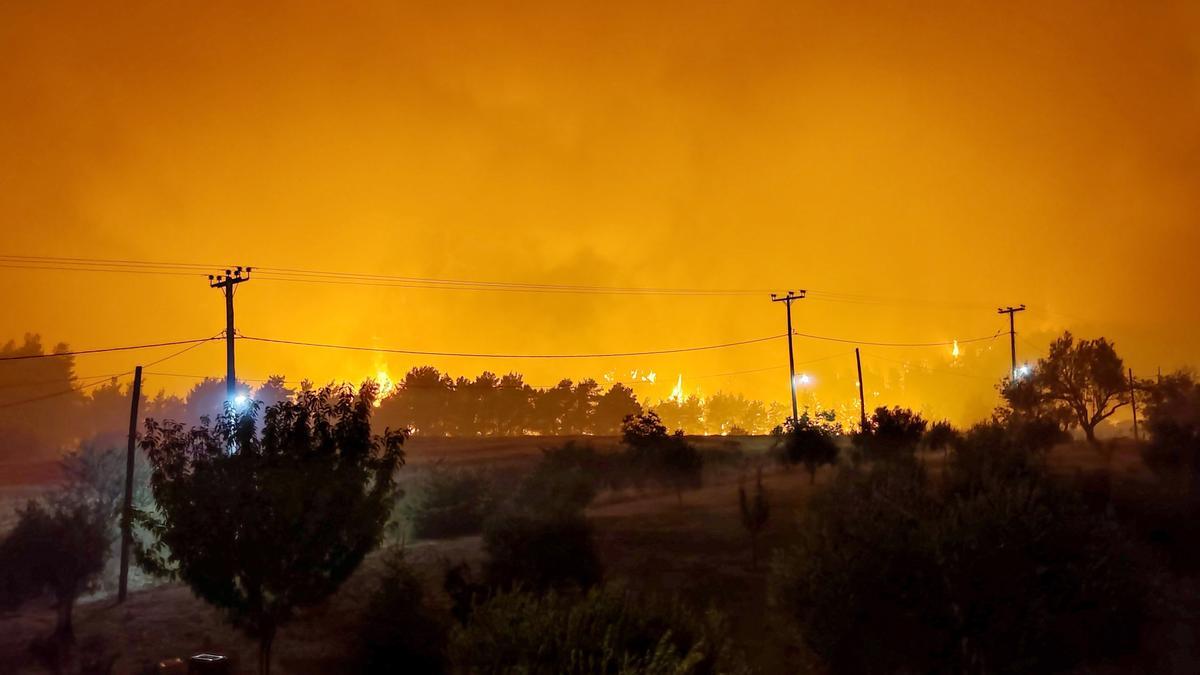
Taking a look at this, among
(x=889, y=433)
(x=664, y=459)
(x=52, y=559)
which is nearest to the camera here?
(x=52, y=559)

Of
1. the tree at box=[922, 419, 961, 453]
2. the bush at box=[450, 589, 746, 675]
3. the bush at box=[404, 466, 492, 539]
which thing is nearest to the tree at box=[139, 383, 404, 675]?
the bush at box=[450, 589, 746, 675]

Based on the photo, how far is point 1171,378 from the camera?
103 metres

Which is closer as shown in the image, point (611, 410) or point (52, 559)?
point (52, 559)

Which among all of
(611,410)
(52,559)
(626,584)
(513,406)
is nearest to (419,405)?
(513,406)

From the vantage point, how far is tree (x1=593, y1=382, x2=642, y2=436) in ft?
563

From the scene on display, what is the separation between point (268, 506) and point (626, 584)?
8546 millimetres

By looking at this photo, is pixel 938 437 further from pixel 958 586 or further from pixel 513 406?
pixel 513 406

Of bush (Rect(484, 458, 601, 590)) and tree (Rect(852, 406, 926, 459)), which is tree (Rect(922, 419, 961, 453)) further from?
bush (Rect(484, 458, 601, 590))

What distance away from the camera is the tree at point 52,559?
33.4 m

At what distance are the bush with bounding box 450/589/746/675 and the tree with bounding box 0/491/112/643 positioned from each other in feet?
75.8

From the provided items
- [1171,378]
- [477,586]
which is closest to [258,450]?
[477,586]

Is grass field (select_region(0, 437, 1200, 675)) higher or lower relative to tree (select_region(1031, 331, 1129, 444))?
lower

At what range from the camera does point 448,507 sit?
50.2 meters

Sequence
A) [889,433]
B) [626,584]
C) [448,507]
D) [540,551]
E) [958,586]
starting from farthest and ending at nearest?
[889,433]
[448,507]
[540,551]
[958,586]
[626,584]
